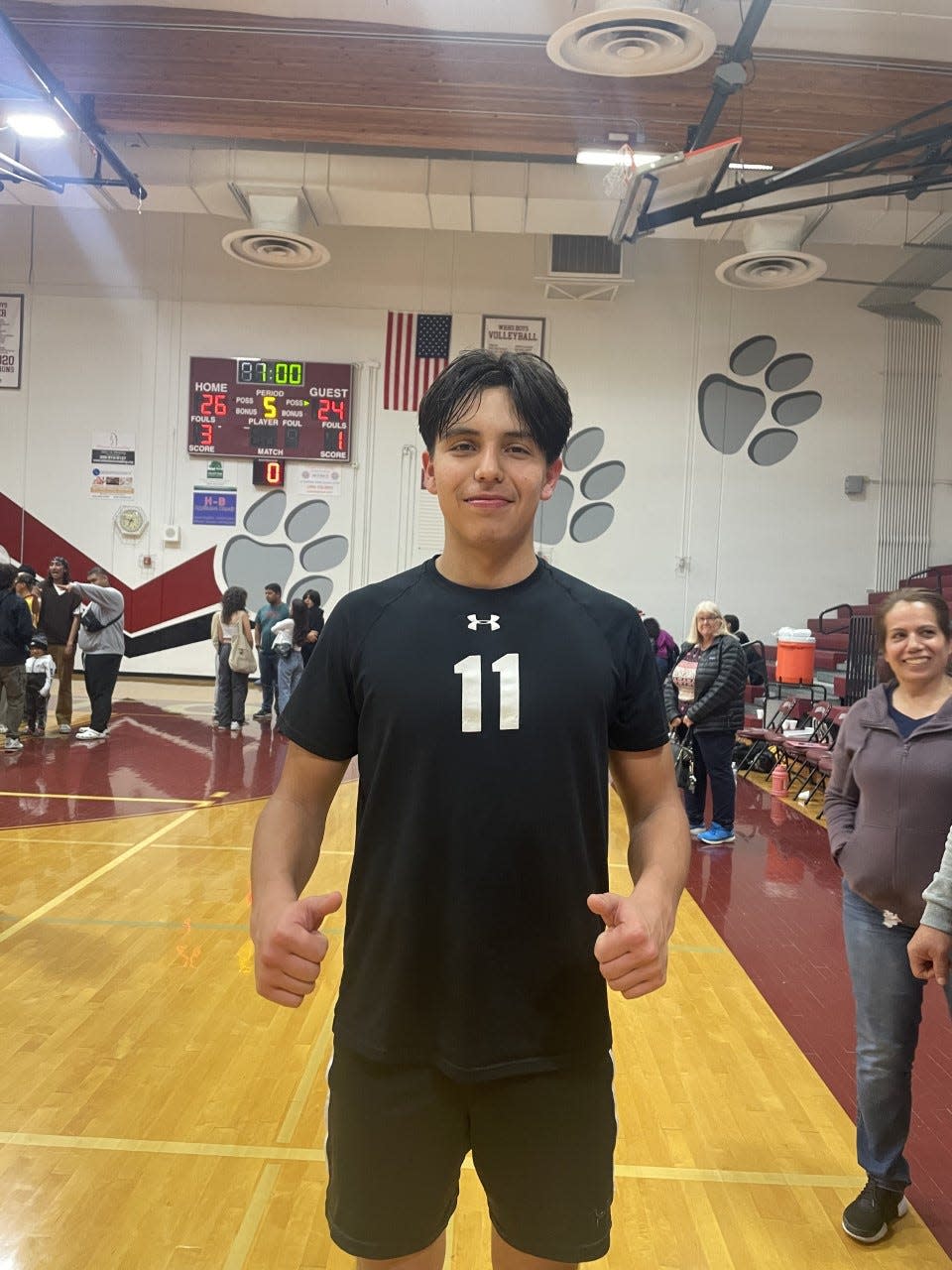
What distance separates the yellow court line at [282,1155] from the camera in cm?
275

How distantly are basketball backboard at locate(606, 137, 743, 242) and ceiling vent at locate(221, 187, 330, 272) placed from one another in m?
3.76

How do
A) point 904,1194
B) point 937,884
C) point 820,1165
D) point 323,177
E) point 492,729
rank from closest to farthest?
point 492,729 → point 937,884 → point 904,1194 → point 820,1165 → point 323,177

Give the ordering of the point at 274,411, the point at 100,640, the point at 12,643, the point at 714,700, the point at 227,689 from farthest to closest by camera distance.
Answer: the point at 274,411 < the point at 227,689 < the point at 100,640 < the point at 12,643 < the point at 714,700

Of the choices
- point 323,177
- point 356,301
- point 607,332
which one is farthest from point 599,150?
point 356,301

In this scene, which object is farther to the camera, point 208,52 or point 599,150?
point 599,150

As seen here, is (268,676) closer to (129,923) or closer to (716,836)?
(716,836)

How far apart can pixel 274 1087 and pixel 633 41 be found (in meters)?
7.24

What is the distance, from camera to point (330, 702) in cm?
146

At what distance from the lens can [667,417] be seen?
15.0 meters

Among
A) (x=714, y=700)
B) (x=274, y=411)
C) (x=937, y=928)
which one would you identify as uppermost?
(x=274, y=411)

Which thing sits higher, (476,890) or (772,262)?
(772,262)

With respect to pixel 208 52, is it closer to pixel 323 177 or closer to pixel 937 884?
pixel 323 177

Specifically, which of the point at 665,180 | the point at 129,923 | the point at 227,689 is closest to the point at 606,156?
the point at 665,180

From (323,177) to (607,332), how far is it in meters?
5.00
